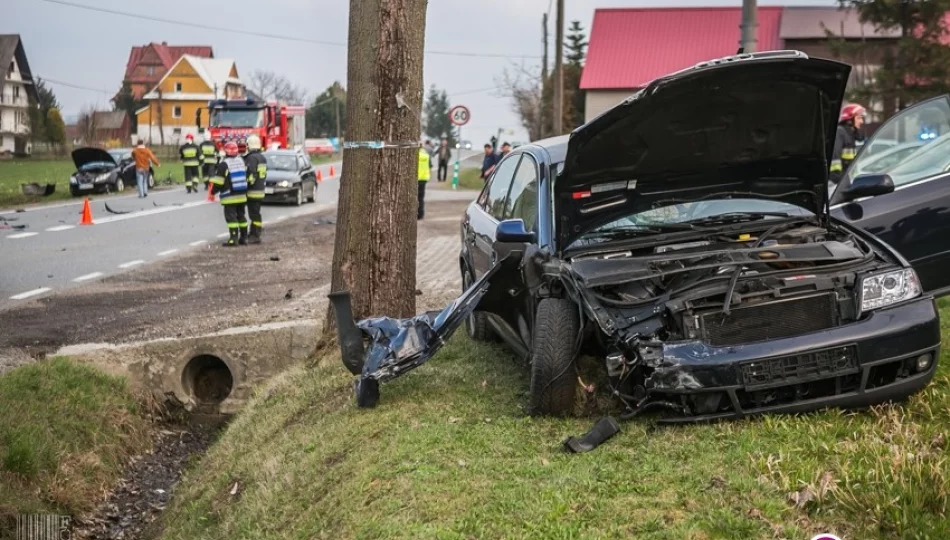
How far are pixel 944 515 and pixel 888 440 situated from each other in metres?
0.88

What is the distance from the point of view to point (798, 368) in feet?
17.0

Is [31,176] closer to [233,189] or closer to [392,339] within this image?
[233,189]

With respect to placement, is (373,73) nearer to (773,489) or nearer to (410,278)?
(410,278)

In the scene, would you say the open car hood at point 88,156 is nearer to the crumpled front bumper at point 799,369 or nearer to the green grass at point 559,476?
the green grass at point 559,476

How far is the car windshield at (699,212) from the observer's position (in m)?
6.37

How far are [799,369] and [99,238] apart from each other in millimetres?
16971

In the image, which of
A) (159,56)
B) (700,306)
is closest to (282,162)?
(700,306)

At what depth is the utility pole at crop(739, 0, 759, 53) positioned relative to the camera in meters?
12.0

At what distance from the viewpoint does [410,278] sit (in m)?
8.47

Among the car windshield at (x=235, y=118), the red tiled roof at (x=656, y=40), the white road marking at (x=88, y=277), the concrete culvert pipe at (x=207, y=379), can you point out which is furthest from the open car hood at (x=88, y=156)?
the concrete culvert pipe at (x=207, y=379)

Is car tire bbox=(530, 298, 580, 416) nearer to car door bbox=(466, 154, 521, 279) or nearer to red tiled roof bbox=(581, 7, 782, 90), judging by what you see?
car door bbox=(466, 154, 521, 279)

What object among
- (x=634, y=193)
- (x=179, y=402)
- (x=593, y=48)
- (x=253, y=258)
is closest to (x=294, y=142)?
(x=593, y=48)

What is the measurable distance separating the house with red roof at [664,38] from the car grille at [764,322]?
4208 centimetres

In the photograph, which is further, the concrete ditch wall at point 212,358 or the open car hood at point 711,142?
the concrete ditch wall at point 212,358
